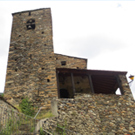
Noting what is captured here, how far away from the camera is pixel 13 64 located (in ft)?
33.5

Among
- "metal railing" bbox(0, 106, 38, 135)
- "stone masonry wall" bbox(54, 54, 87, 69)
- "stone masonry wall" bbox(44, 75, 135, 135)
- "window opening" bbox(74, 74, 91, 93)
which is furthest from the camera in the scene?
"stone masonry wall" bbox(54, 54, 87, 69)

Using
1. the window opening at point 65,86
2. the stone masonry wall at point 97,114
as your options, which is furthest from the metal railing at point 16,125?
the window opening at point 65,86

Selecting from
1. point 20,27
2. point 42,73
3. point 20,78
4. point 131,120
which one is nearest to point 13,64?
point 20,78

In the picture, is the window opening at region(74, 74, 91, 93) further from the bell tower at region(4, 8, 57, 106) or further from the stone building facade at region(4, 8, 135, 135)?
the bell tower at region(4, 8, 57, 106)

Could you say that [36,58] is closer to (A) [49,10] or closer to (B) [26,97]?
(B) [26,97]

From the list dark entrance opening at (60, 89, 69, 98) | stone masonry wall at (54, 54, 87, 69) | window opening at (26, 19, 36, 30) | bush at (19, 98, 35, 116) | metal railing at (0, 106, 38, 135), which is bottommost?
metal railing at (0, 106, 38, 135)

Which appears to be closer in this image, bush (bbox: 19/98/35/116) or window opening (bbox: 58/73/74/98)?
bush (bbox: 19/98/35/116)

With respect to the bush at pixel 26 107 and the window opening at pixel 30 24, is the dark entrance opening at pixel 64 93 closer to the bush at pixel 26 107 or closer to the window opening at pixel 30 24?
the bush at pixel 26 107

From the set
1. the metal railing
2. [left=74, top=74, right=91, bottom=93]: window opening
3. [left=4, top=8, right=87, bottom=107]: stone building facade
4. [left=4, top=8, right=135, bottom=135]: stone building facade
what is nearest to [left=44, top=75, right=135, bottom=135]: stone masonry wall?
[left=4, top=8, right=135, bottom=135]: stone building facade

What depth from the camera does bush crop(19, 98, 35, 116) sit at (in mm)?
7988

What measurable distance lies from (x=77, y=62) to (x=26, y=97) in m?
6.43

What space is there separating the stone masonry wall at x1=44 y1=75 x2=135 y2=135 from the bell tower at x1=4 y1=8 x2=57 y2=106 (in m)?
1.49

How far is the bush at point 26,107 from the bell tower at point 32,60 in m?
0.28

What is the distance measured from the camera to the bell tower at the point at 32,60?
29.4ft
